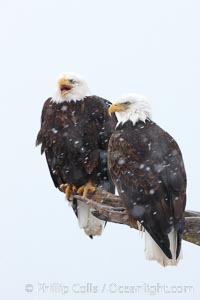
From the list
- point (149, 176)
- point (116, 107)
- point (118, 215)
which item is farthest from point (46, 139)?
point (149, 176)

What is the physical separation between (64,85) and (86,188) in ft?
2.22

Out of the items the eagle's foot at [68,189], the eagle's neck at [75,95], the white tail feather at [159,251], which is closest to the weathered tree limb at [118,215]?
the white tail feather at [159,251]

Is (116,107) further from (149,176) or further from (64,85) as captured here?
(64,85)

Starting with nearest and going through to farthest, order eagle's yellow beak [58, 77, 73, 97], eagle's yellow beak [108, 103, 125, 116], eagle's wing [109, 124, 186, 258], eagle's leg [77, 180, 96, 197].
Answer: eagle's wing [109, 124, 186, 258]
eagle's yellow beak [108, 103, 125, 116]
eagle's yellow beak [58, 77, 73, 97]
eagle's leg [77, 180, 96, 197]

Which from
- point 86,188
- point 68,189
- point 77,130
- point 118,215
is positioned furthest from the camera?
point 68,189

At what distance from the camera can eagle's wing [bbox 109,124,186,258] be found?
179 inches

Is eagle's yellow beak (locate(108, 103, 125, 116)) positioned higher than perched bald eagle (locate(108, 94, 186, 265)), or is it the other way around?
eagle's yellow beak (locate(108, 103, 125, 116))

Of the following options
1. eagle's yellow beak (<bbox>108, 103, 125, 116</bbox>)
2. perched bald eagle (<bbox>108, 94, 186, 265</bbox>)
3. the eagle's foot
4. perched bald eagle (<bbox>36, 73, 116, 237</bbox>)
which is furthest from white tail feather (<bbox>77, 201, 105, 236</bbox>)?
eagle's yellow beak (<bbox>108, 103, 125, 116</bbox>)

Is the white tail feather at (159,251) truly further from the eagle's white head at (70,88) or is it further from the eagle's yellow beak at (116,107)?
the eagle's white head at (70,88)

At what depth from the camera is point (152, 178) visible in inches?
182

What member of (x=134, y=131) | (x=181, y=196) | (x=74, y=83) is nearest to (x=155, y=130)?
(x=134, y=131)

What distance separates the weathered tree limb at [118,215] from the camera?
15.1ft

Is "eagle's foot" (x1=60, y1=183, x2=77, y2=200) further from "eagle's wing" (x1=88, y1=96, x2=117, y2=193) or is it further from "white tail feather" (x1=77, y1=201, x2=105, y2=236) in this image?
"eagle's wing" (x1=88, y1=96, x2=117, y2=193)

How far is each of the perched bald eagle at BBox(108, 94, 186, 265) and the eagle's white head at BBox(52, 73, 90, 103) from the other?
573 mm
